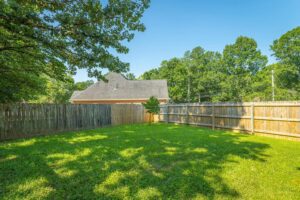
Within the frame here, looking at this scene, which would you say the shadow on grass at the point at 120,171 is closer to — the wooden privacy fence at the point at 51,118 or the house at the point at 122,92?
the wooden privacy fence at the point at 51,118

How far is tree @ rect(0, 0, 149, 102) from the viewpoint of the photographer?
4098 mm

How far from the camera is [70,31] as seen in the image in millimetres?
4410

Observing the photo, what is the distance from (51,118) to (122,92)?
13791mm

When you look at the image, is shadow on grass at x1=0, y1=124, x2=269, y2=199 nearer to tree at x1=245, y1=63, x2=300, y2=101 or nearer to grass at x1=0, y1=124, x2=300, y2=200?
grass at x1=0, y1=124, x2=300, y2=200

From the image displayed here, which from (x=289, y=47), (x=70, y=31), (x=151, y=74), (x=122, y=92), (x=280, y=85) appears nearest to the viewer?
(x=70, y=31)

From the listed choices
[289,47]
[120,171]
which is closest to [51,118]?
[120,171]

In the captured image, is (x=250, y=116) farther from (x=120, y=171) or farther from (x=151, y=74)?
(x=151, y=74)

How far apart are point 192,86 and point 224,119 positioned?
25.7 meters

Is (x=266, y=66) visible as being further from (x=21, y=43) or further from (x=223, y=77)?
(x=21, y=43)

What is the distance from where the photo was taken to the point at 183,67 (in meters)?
35.4

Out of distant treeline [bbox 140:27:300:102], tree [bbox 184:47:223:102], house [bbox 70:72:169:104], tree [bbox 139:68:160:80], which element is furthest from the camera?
tree [bbox 139:68:160:80]

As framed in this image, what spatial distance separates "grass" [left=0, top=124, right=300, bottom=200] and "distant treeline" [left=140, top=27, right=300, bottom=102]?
25.0 m

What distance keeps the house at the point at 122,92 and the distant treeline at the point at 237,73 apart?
12362 millimetres

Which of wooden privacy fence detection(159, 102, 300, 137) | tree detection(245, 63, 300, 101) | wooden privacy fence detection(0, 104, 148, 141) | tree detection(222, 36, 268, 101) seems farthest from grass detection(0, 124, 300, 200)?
tree detection(222, 36, 268, 101)
